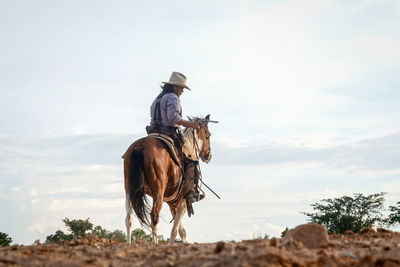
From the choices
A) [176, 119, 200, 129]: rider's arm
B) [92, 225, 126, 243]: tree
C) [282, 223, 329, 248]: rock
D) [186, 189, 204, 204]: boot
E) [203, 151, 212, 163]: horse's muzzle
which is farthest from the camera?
[92, 225, 126, 243]: tree

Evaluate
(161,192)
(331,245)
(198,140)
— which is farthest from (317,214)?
(331,245)

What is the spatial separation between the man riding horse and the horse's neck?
8.4 inches

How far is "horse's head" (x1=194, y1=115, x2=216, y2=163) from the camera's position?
15.0 m

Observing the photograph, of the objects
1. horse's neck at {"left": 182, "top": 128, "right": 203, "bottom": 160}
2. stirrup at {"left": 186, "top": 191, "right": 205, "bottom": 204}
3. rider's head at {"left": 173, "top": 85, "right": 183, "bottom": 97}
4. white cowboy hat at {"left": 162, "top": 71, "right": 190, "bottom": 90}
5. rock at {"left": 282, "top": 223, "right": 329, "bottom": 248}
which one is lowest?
rock at {"left": 282, "top": 223, "right": 329, "bottom": 248}

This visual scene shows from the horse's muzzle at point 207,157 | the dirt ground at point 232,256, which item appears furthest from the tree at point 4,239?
the dirt ground at point 232,256

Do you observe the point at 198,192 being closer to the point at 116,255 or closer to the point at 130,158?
the point at 130,158

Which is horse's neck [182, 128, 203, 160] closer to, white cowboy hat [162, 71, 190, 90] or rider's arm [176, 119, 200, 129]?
rider's arm [176, 119, 200, 129]

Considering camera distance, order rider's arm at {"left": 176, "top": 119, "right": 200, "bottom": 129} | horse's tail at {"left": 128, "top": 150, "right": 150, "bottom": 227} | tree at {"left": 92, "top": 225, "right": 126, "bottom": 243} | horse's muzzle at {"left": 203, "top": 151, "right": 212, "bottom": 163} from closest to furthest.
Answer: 1. horse's tail at {"left": 128, "top": 150, "right": 150, "bottom": 227}
2. rider's arm at {"left": 176, "top": 119, "right": 200, "bottom": 129}
3. horse's muzzle at {"left": 203, "top": 151, "right": 212, "bottom": 163}
4. tree at {"left": 92, "top": 225, "right": 126, "bottom": 243}

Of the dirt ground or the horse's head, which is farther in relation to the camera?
the horse's head

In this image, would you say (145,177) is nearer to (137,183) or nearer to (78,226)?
(137,183)

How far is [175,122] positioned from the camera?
1280 centimetres

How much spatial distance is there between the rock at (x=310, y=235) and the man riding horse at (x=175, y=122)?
495 cm

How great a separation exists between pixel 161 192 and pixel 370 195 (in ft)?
68.8

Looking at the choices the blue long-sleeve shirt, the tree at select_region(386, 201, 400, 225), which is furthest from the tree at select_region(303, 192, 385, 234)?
the blue long-sleeve shirt
